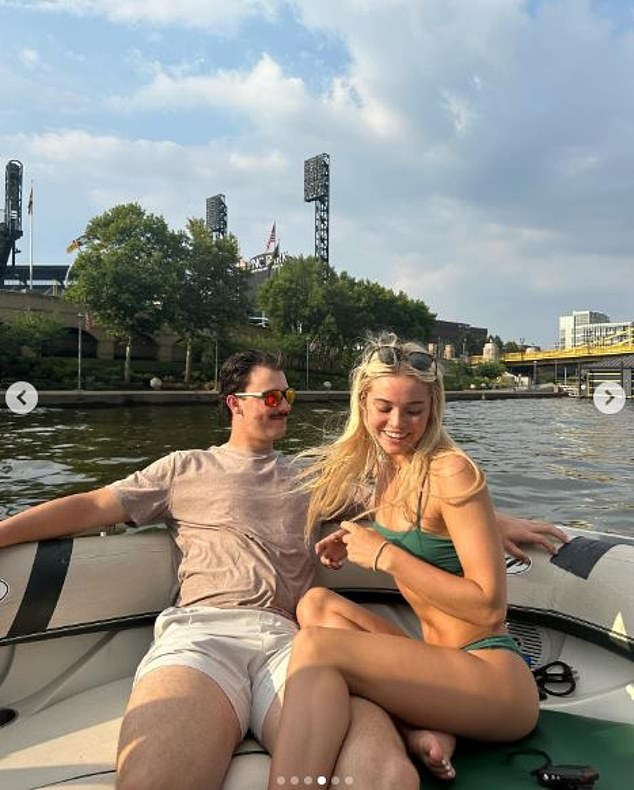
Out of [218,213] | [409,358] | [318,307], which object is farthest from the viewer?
[218,213]

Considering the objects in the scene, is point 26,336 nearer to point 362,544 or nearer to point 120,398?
point 120,398

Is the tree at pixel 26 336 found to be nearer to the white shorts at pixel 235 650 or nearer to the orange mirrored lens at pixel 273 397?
the orange mirrored lens at pixel 273 397

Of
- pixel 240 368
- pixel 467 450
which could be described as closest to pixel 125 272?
pixel 467 450

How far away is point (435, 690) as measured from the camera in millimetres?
1696

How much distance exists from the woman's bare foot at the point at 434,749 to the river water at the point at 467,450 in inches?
83.8

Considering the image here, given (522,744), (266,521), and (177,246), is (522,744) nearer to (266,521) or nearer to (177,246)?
(266,521)

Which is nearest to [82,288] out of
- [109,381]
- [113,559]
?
[109,381]

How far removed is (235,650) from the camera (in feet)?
6.37

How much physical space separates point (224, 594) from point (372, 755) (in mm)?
856

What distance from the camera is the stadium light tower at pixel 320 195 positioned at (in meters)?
80.1

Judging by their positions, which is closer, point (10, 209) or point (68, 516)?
point (68, 516)

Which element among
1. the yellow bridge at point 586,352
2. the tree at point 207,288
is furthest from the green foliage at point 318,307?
the yellow bridge at point 586,352

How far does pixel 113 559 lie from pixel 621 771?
6.36 ft

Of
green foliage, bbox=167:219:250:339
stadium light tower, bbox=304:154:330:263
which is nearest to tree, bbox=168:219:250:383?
green foliage, bbox=167:219:250:339
